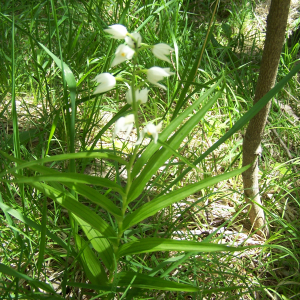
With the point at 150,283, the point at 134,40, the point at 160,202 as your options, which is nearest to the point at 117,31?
the point at 134,40

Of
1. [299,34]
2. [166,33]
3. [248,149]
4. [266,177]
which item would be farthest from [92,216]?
[299,34]

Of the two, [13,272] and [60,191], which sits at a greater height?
[60,191]

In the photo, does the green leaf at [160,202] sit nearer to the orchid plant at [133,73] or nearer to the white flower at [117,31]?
the orchid plant at [133,73]

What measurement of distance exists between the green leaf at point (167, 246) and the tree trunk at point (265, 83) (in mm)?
457

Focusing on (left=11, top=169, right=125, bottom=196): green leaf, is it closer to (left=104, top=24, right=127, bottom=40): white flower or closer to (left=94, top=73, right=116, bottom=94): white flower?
(left=94, top=73, right=116, bottom=94): white flower

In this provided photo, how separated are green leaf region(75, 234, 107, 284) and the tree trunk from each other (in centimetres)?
67

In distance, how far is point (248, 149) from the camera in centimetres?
152

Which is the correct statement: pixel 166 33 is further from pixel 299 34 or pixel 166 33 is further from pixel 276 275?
pixel 276 275

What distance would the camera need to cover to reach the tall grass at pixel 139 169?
3.49 ft

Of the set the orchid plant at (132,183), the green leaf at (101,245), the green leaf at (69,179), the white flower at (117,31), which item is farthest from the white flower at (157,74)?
the green leaf at (101,245)

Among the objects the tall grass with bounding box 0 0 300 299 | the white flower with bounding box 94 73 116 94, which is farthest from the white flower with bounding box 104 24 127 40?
the tall grass with bounding box 0 0 300 299

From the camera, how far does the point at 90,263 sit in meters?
1.09

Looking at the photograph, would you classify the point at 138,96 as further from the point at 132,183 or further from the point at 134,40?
the point at 132,183

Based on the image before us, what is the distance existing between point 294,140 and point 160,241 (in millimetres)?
1449
